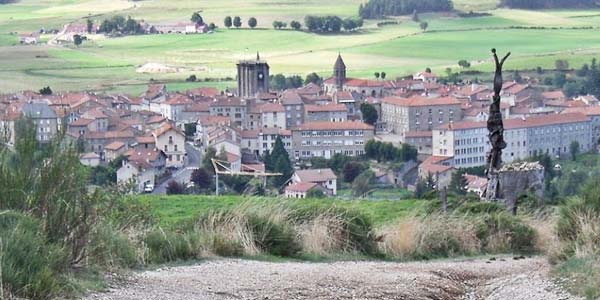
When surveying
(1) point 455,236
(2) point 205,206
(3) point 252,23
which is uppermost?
(1) point 455,236

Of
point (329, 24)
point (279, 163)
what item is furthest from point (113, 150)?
point (329, 24)

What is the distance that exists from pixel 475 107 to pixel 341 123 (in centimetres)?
836

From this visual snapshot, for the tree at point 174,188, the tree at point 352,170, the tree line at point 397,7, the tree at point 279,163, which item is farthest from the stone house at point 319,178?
the tree line at point 397,7

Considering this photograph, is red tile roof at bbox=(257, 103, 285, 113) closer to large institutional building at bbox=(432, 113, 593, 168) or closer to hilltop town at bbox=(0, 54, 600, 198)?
hilltop town at bbox=(0, 54, 600, 198)

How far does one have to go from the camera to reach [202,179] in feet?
159

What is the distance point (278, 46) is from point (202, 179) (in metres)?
51.9

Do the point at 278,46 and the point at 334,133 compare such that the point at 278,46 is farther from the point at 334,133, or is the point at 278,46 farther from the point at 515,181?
the point at 515,181

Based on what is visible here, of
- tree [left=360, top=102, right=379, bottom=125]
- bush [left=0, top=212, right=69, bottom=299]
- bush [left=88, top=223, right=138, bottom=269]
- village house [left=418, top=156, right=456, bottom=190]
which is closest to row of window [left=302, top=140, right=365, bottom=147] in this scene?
village house [left=418, top=156, right=456, bottom=190]

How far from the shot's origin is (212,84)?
84688 millimetres

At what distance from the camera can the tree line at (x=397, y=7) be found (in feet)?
384

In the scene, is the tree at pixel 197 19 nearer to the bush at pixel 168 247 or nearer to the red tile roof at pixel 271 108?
the red tile roof at pixel 271 108

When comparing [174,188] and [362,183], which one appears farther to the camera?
[362,183]

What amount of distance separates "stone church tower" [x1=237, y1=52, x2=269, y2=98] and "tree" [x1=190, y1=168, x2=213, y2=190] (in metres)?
27.2

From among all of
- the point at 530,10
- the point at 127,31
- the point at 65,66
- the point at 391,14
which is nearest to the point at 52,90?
the point at 65,66
